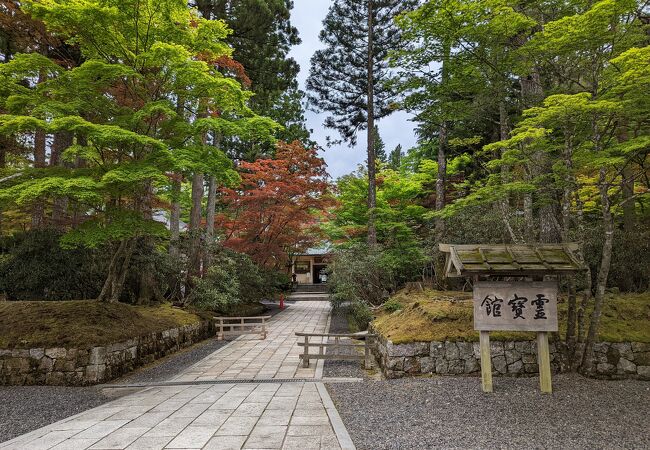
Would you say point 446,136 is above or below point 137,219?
above

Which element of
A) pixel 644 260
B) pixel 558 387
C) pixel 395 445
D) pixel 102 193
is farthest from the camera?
pixel 644 260

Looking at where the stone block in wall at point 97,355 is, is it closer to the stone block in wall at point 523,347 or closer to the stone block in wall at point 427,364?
the stone block in wall at point 427,364

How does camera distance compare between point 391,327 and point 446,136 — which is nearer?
point 391,327

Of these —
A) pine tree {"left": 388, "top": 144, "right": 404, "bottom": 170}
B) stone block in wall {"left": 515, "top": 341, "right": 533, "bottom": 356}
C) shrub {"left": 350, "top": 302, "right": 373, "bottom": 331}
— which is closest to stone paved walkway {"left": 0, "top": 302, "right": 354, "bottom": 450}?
stone block in wall {"left": 515, "top": 341, "right": 533, "bottom": 356}

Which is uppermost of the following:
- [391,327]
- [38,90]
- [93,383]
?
[38,90]

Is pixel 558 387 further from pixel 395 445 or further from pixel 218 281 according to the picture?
pixel 218 281

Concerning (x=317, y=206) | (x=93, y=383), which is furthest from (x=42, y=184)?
(x=317, y=206)

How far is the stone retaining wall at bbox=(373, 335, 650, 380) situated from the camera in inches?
235

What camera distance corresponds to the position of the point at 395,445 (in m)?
3.67

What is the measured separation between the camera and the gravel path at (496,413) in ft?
12.4

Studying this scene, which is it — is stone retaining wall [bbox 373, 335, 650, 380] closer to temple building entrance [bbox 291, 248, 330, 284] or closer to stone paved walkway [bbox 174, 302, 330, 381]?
stone paved walkway [bbox 174, 302, 330, 381]

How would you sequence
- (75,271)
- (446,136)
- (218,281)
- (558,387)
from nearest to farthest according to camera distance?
1. (558,387)
2. (75,271)
3. (218,281)
4. (446,136)

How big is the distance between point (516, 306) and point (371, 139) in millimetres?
11303

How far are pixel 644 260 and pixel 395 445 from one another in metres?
8.12
